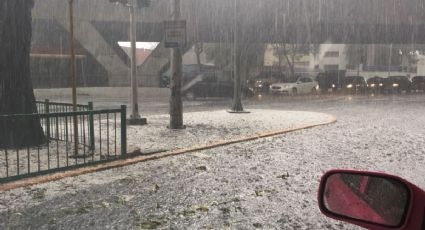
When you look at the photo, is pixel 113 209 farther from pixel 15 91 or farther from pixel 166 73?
pixel 166 73

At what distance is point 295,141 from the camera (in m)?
10.7


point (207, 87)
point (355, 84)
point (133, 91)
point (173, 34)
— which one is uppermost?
point (173, 34)

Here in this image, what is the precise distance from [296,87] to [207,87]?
978cm

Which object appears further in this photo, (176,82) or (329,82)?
(329,82)

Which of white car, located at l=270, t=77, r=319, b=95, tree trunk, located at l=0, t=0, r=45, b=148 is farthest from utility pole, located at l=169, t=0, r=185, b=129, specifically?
white car, located at l=270, t=77, r=319, b=95

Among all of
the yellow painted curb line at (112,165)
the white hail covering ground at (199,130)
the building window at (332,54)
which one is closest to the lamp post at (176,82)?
the white hail covering ground at (199,130)

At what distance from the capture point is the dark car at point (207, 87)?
28.6 metres

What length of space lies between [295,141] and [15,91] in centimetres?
653

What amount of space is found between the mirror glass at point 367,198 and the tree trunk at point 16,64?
8.07 metres

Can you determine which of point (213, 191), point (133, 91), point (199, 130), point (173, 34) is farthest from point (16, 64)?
point (213, 191)

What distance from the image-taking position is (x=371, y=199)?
180 centimetres

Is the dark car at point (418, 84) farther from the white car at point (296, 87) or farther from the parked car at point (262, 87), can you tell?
the parked car at point (262, 87)

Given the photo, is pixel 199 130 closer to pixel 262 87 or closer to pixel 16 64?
pixel 16 64

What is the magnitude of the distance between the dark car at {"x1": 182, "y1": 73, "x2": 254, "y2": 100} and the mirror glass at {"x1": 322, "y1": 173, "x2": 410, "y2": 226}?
26.6 meters
